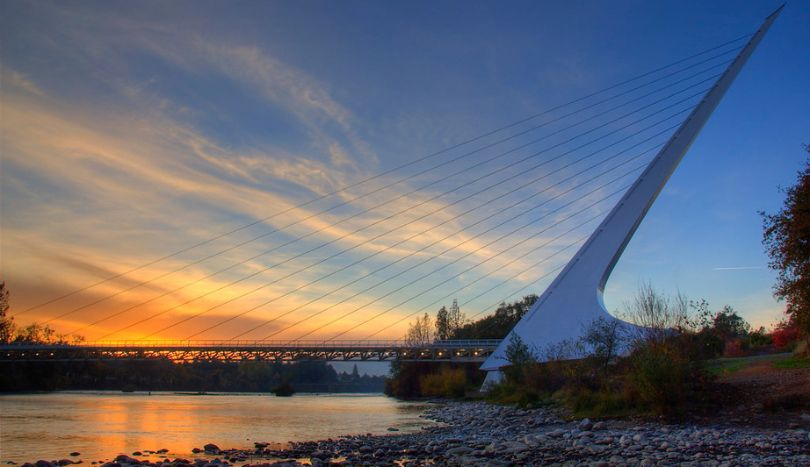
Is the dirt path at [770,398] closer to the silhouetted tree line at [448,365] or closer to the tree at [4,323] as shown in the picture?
the silhouetted tree line at [448,365]

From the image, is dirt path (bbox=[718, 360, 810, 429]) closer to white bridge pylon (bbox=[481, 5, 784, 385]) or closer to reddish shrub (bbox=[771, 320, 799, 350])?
reddish shrub (bbox=[771, 320, 799, 350])

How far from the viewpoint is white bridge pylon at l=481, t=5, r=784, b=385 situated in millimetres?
31859

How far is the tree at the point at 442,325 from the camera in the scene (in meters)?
81.2

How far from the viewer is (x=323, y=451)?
45.3ft

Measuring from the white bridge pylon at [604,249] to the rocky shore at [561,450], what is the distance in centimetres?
1620

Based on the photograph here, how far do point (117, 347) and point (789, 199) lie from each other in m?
57.7

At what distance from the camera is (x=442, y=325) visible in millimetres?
82250

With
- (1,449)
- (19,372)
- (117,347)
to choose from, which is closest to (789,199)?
(1,449)

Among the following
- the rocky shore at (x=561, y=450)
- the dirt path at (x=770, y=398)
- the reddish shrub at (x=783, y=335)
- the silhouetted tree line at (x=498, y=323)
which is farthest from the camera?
the silhouetted tree line at (x=498, y=323)

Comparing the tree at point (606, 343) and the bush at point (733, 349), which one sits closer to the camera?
the tree at point (606, 343)

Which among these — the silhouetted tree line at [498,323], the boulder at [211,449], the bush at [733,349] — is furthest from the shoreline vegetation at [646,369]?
the silhouetted tree line at [498,323]

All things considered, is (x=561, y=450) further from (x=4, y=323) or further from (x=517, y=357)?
(x=4, y=323)

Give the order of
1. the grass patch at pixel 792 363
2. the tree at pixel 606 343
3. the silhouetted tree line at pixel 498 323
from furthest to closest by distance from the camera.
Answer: the silhouetted tree line at pixel 498 323, the tree at pixel 606 343, the grass patch at pixel 792 363

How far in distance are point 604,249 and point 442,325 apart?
168ft
